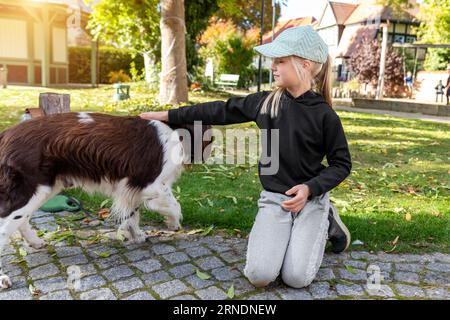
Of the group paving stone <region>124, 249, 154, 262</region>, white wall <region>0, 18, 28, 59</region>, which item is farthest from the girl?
white wall <region>0, 18, 28, 59</region>

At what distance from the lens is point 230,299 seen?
300 centimetres

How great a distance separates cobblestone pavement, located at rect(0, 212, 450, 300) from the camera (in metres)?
3.07

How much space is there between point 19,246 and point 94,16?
576 inches

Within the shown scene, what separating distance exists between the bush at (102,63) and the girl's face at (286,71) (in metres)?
22.1

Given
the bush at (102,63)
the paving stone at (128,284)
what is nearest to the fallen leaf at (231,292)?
the paving stone at (128,284)

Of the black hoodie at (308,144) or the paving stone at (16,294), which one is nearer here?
the paving stone at (16,294)

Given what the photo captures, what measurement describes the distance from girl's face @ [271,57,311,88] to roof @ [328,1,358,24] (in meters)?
47.0

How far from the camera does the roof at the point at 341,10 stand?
47312 millimetres

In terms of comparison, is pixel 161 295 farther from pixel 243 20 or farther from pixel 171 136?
pixel 243 20

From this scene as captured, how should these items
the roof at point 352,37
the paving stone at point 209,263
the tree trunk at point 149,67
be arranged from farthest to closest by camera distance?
the roof at point 352,37 → the tree trunk at point 149,67 → the paving stone at point 209,263

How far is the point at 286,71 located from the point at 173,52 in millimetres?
8904

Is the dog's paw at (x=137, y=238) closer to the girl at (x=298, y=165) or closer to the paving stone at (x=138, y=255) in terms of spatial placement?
the paving stone at (x=138, y=255)

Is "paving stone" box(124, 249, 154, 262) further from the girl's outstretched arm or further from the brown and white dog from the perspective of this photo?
the girl's outstretched arm

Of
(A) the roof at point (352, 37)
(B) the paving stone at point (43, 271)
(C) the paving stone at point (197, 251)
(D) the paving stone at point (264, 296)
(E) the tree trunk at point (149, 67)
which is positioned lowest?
(B) the paving stone at point (43, 271)
